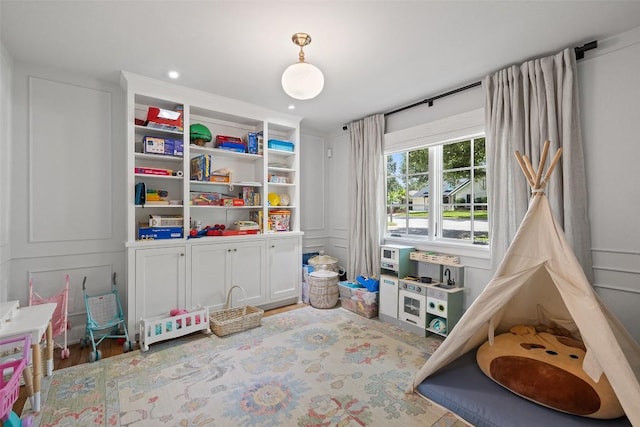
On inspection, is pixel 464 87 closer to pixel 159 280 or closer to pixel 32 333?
pixel 159 280

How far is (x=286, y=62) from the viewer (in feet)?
8.52

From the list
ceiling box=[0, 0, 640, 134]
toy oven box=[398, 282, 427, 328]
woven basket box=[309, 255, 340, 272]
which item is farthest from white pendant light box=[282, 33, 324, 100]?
woven basket box=[309, 255, 340, 272]

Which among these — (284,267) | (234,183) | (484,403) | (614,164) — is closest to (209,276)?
(284,267)

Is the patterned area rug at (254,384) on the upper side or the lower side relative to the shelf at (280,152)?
lower

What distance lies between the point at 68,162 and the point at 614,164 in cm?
476

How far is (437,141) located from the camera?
3336 mm

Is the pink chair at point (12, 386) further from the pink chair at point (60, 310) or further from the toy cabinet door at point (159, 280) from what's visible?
the toy cabinet door at point (159, 280)

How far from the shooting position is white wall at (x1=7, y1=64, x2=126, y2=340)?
8.75 feet

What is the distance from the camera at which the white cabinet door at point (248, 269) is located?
11.5 feet

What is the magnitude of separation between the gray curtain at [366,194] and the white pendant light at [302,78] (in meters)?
1.94

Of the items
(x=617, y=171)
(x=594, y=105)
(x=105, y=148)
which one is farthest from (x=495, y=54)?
(x=105, y=148)

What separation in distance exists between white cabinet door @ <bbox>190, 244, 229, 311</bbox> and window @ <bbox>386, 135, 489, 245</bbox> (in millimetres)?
2257

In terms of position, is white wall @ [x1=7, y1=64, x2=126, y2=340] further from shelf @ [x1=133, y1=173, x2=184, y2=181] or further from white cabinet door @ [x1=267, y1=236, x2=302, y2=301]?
white cabinet door @ [x1=267, y1=236, x2=302, y2=301]

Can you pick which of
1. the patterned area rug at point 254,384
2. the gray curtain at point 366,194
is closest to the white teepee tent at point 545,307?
the patterned area rug at point 254,384
